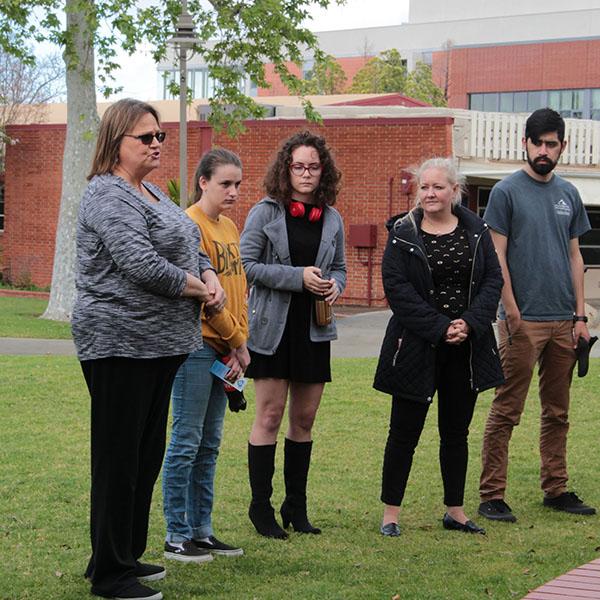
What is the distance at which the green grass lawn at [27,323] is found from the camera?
19.2 meters

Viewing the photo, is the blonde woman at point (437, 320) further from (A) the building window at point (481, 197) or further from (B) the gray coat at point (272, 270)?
(A) the building window at point (481, 197)

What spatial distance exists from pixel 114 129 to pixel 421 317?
208 centimetres

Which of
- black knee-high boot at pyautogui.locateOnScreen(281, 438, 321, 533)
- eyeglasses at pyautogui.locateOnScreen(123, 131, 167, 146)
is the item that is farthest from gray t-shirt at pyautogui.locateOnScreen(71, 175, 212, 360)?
black knee-high boot at pyautogui.locateOnScreen(281, 438, 321, 533)

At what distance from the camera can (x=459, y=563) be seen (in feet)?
19.2

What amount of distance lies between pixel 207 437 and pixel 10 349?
11.2 metres

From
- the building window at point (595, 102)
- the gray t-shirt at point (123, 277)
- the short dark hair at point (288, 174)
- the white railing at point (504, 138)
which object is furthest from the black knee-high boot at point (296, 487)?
the building window at point (595, 102)

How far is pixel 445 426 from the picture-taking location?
6660 mm

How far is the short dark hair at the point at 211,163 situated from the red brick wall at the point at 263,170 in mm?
20002

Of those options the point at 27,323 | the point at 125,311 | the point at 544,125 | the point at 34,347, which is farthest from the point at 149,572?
the point at 27,323

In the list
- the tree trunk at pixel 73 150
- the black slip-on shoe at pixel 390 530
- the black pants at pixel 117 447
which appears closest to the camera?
the black pants at pixel 117 447

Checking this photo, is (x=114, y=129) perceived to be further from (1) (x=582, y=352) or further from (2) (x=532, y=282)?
(1) (x=582, y=352)

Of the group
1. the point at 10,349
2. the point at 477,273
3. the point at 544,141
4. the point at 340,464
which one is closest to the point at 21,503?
the point at 340,464

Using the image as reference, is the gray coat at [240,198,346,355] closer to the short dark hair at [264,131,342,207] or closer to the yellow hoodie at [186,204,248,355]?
the short dark hair at [264,131,342,207]

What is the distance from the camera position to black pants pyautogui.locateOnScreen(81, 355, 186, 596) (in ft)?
16.3
